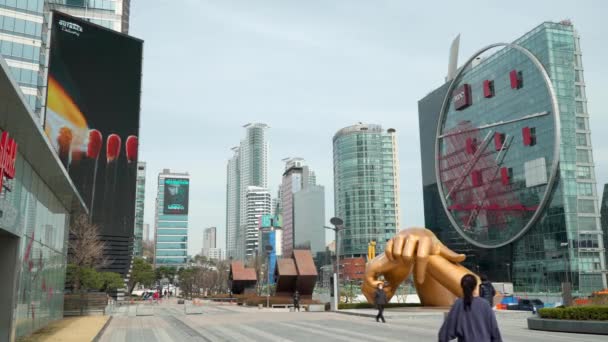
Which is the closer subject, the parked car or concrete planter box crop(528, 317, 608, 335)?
concrete planter box crop(528, 317, 608, 335)

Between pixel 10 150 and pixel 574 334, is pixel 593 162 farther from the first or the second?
pixel 10 150

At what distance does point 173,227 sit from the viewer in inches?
7318

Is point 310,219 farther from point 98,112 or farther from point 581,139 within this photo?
point 581,139

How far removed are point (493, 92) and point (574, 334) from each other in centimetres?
7367

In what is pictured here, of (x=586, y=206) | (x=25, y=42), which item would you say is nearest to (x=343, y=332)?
(x=25, y=42)

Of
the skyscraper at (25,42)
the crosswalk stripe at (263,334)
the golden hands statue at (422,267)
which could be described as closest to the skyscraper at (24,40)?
the skyscraper at (25,42)

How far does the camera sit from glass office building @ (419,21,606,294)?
68.6 meters

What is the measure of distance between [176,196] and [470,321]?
182m

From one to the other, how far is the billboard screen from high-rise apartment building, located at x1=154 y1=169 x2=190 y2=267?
101 meters

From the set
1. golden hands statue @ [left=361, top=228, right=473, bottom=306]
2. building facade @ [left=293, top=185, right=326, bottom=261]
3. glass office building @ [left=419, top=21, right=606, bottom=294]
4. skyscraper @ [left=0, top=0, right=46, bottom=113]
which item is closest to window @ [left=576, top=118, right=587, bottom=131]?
glass office building @ [left=419, top=21, right=606, bottom=294]

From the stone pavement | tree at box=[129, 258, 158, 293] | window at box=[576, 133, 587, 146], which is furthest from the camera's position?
tree at box=[129, 258, 158, 293]

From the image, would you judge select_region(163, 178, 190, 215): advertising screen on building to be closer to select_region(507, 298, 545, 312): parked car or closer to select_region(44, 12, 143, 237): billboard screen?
select_region(44, 12, 143, 237): billboard screen

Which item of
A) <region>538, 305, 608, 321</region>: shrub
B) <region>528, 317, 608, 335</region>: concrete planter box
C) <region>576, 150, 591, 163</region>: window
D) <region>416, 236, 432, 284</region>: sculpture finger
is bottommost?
<region>528, 317, 608, 335</region>: concrete planter box

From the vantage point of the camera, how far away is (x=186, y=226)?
189 m
